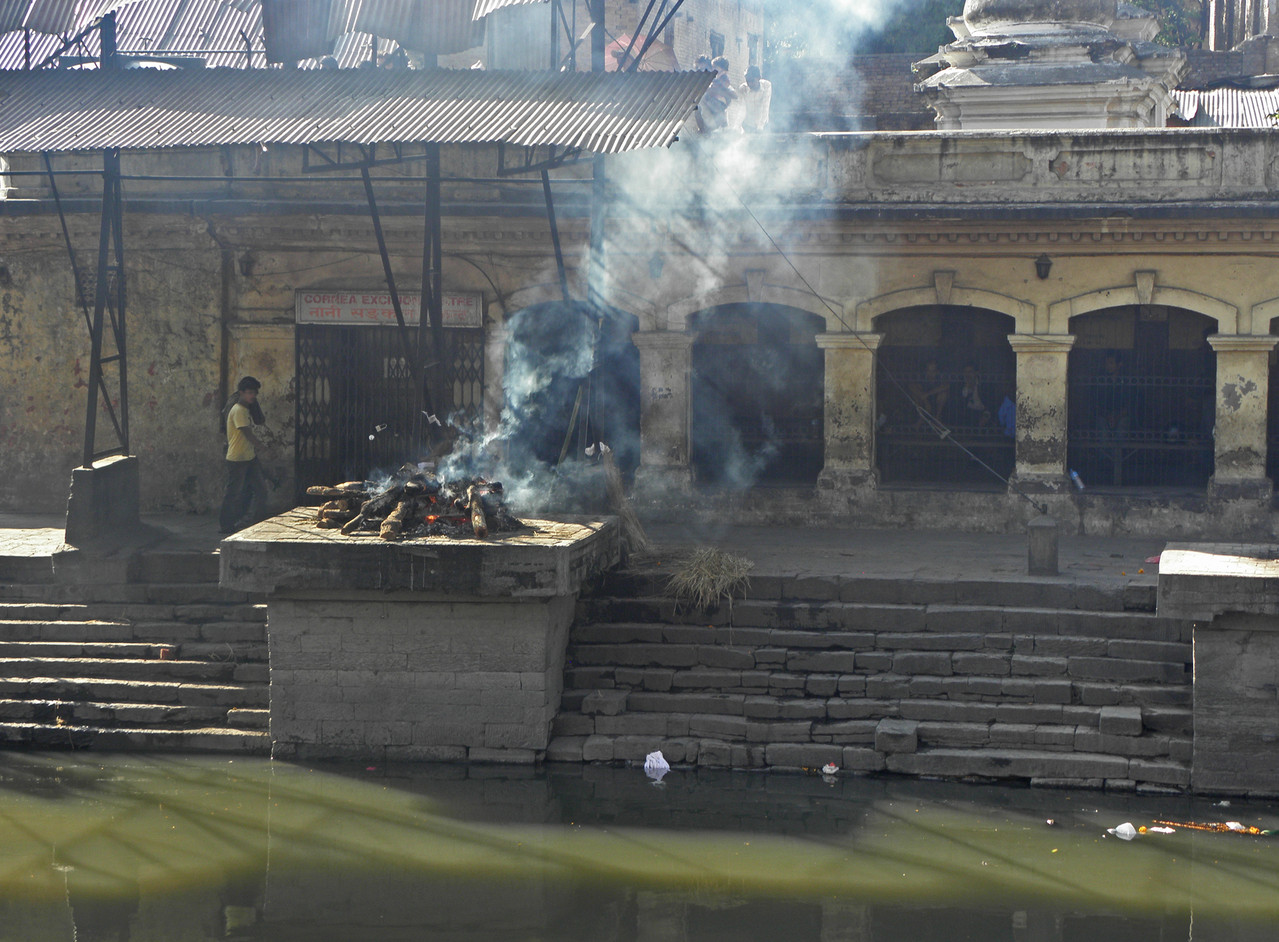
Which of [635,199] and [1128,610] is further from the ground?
[635,199]

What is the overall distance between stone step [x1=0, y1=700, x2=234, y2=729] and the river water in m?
0.53

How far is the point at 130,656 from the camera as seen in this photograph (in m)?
12.2

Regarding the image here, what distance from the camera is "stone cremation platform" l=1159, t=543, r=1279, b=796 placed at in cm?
997

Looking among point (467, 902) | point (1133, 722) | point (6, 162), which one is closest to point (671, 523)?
point (1133, 722)

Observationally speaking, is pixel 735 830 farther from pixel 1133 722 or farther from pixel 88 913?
pixel 88 913

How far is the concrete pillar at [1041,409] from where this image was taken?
15.3m

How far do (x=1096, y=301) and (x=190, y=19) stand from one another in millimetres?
15857

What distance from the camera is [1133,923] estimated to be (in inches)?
324

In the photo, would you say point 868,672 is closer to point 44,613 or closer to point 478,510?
point 478,510

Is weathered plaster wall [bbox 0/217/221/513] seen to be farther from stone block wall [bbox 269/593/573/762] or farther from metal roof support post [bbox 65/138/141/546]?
stone block wall [bbox 269/593/573/762]

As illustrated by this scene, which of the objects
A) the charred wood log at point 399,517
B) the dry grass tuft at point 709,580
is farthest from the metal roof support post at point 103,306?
the dry grass tuft at point 709,580

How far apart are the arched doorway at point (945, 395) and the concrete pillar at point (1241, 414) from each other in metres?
2.10

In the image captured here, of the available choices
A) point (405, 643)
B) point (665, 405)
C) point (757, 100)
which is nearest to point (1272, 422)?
point (665, 405)

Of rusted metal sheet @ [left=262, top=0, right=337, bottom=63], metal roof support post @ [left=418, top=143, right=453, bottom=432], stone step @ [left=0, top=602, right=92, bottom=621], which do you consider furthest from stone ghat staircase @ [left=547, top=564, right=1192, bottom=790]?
rusted metal sheet @ [left=262, top=0, right=337, bottom=63]
